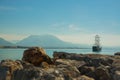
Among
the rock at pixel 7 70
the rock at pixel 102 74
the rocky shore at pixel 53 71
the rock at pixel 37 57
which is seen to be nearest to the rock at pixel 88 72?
the rocky shore at pixel 53 71

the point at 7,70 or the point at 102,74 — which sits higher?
the point at 7,70

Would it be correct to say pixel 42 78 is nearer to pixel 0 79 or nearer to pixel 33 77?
pixel 33 77

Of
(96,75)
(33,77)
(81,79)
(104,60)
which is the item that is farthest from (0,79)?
(104,60)

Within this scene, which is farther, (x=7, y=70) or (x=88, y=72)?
(x=88, y=72)

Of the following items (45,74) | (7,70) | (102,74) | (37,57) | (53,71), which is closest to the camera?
(45,74)

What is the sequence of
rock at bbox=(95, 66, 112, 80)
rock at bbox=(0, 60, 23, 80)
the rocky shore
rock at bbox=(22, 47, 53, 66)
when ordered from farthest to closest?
1. rock at bbox=(22, 47, 53, 66)
2. rock at bbox=(95, 66, 112, 80)
3. rock at bbox=(0, 60, 23, 80)
4. the rocky shore

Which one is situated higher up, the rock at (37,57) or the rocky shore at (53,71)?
the rock at (37,57)

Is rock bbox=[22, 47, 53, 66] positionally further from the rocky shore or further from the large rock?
the large rock

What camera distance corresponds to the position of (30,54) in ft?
64.0

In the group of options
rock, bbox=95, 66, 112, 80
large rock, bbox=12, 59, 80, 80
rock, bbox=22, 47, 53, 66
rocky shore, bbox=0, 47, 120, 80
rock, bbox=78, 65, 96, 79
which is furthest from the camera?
rock, bbox=22, 47, 53, 66

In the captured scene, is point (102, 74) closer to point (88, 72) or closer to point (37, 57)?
point (88, 72)

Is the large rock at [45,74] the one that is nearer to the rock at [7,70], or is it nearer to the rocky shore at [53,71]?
the rocky shore at [53,71]

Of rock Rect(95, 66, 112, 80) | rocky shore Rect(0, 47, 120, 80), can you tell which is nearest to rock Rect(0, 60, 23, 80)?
rocky shore Rect(0, 47, 120, 80)

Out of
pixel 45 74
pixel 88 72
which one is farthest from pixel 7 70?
pixel 88 72
